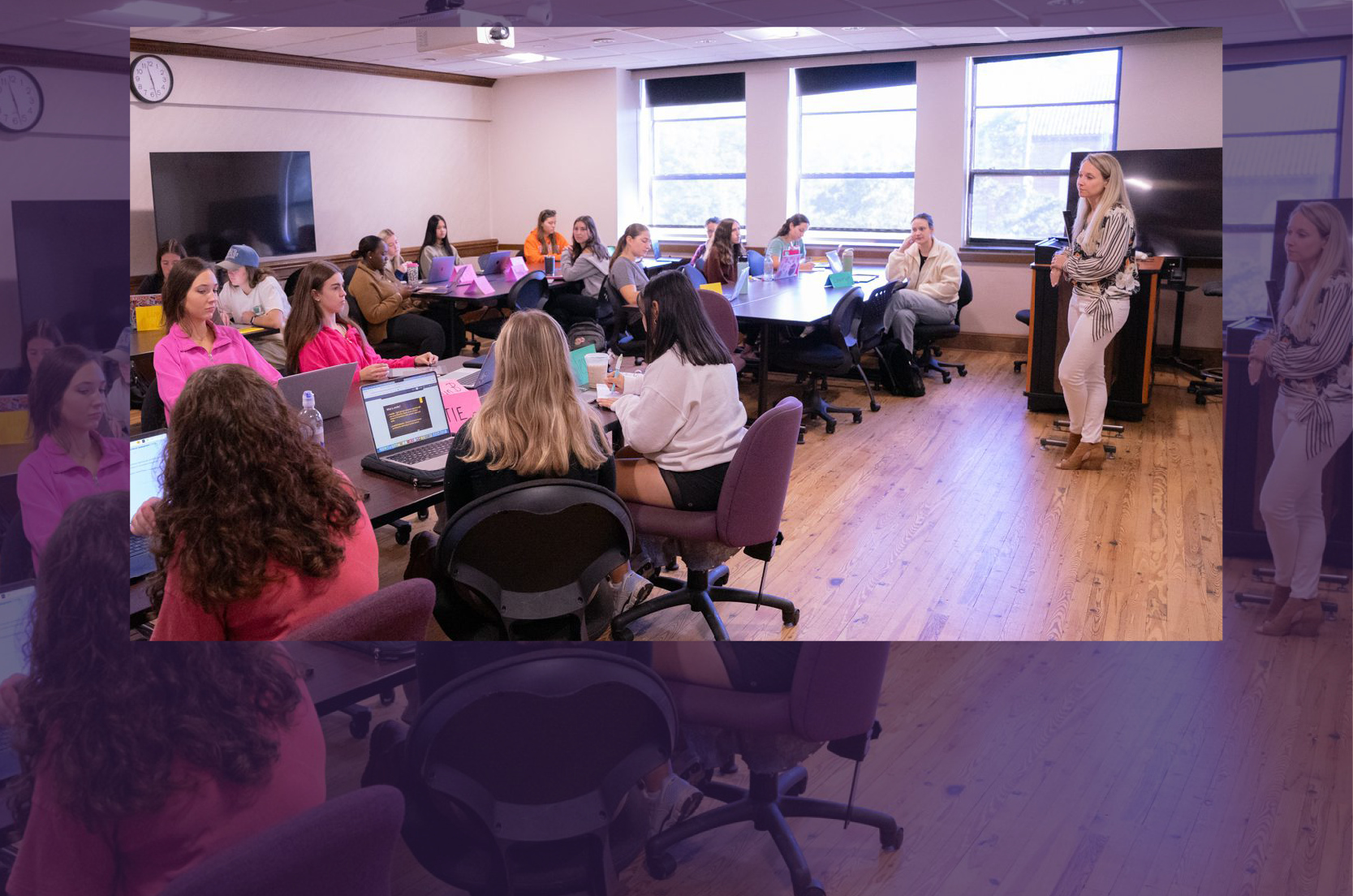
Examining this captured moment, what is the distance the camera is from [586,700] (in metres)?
1.30

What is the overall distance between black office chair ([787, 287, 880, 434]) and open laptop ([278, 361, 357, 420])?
302cm

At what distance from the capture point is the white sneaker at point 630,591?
3102 mm

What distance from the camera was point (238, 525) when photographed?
1784 millimetres

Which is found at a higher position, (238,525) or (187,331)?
(187,331)

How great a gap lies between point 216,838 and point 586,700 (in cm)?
44

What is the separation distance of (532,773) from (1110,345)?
18.3 ft

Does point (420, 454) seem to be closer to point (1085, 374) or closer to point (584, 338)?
point (584, 338)

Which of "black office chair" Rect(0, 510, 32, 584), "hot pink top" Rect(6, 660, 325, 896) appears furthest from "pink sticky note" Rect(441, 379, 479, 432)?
"hot pink top" Rect(6, 660, 325, 896)

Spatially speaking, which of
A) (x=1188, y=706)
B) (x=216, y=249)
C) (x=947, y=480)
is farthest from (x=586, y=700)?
(x=216, y=249)

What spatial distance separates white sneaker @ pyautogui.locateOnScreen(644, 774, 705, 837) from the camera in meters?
1.32

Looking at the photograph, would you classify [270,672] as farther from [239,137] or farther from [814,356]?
[239,137]

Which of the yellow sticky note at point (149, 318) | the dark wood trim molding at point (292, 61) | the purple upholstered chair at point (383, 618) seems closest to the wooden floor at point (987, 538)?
the purple upholstered chair at point (383, 618)

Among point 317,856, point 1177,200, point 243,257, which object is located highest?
point 1177,200

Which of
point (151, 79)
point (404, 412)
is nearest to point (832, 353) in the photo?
point (404, 412)
